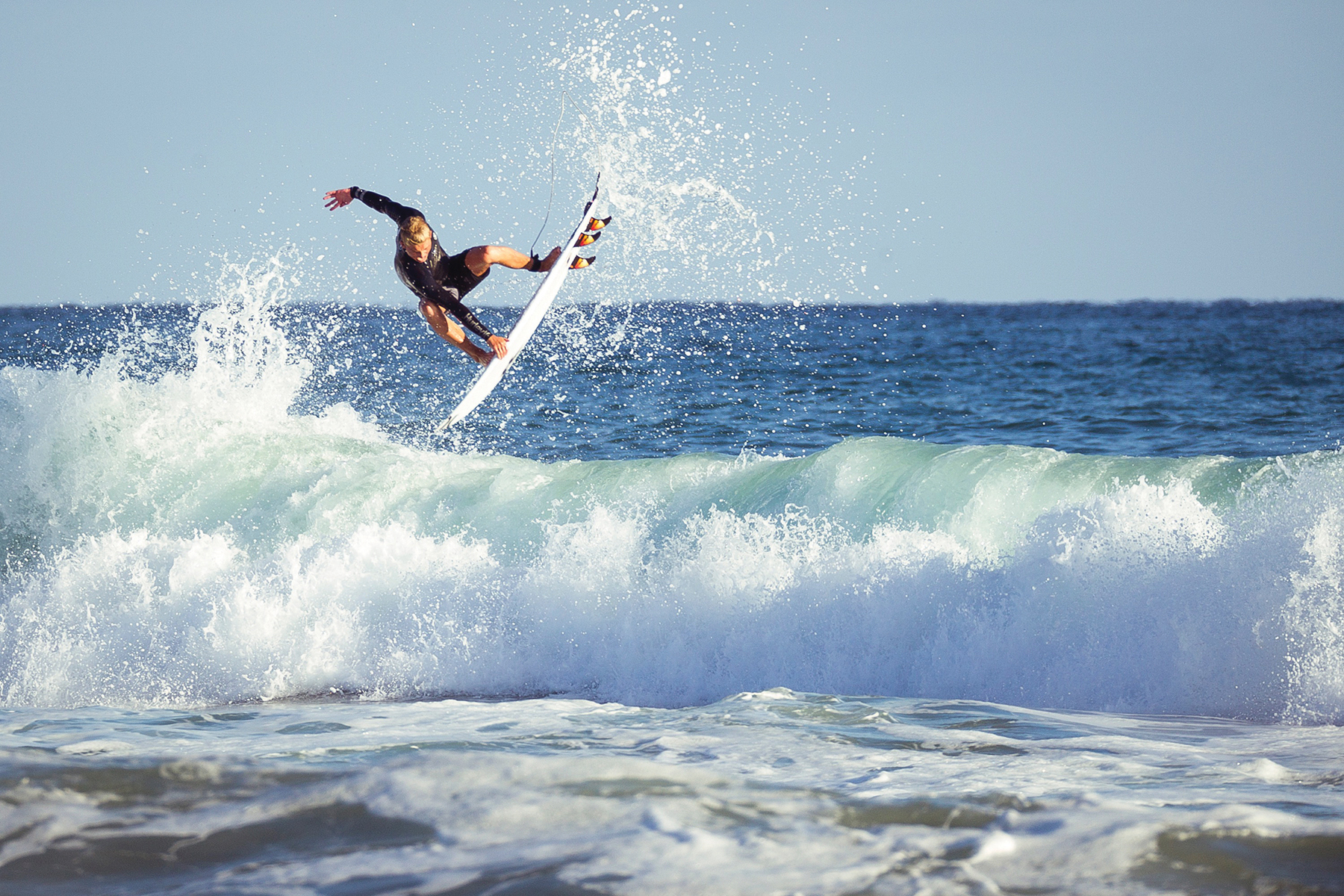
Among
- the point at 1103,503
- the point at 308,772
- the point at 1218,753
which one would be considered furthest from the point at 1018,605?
the point at 308,772

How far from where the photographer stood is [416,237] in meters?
8.91

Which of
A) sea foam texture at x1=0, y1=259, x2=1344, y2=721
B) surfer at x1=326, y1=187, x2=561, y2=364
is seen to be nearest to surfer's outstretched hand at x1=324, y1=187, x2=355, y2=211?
surfer at x1=326, y1=187, x2=561, y2=364

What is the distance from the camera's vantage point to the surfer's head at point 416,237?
29.1ft

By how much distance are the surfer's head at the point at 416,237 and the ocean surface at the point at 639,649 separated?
2356 mm

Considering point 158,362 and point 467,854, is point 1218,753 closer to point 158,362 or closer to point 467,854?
point 467,854

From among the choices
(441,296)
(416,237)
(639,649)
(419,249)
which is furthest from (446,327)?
(639,649)

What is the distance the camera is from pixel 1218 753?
498cm

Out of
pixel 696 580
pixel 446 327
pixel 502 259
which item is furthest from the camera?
pixel 502 259

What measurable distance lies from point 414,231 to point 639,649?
3891 millimetres

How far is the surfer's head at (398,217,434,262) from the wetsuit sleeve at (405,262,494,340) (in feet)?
0.29

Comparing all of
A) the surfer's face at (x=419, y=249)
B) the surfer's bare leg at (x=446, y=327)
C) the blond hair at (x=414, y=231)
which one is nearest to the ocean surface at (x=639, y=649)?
the surfer's bare leg at (x=446, y=327)

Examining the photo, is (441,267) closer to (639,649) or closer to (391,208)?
(391,208)

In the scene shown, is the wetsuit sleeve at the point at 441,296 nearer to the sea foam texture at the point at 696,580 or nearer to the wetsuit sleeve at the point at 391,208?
the wetsuit sleeve at the point at 391,208

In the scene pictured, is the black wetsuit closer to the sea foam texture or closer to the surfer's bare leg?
the surfer's bare leg
